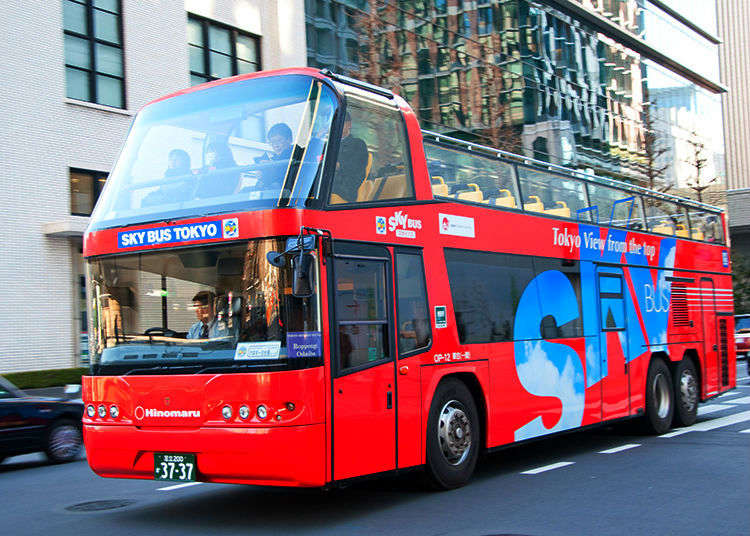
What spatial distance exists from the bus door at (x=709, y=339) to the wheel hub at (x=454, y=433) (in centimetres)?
744

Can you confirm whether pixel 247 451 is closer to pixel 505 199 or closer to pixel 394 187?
pixel 394 187

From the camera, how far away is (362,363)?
27.0 ft

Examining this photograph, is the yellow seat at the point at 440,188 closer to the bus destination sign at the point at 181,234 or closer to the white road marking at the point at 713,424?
the bus destination sign at the point at 181,234

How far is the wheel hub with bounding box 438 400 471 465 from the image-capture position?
9328mm

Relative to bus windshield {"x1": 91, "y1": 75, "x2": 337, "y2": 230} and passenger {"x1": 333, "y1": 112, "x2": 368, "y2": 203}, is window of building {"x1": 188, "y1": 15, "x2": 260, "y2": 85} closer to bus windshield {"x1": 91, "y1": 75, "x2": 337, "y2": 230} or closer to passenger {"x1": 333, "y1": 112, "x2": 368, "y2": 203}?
bus windshield {"x1": 91, "y1": 75, "x2": 337, "y2": 230}

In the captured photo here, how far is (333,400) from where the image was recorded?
25.6ft

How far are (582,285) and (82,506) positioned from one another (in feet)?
21.9

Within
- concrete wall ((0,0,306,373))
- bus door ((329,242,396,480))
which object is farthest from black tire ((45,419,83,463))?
concrete wall ((0,0,306,373))

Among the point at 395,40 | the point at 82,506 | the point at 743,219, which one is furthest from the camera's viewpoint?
the point at 743,219

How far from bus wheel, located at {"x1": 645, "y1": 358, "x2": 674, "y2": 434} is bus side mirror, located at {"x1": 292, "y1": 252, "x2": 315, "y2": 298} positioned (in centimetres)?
772

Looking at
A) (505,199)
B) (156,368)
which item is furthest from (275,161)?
(505,199)

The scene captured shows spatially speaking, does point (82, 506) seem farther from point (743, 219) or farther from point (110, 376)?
point (743, 219)

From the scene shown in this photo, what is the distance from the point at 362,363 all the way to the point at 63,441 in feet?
22.0

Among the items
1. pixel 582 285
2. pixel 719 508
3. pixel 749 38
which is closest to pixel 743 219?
pixel 749 38
